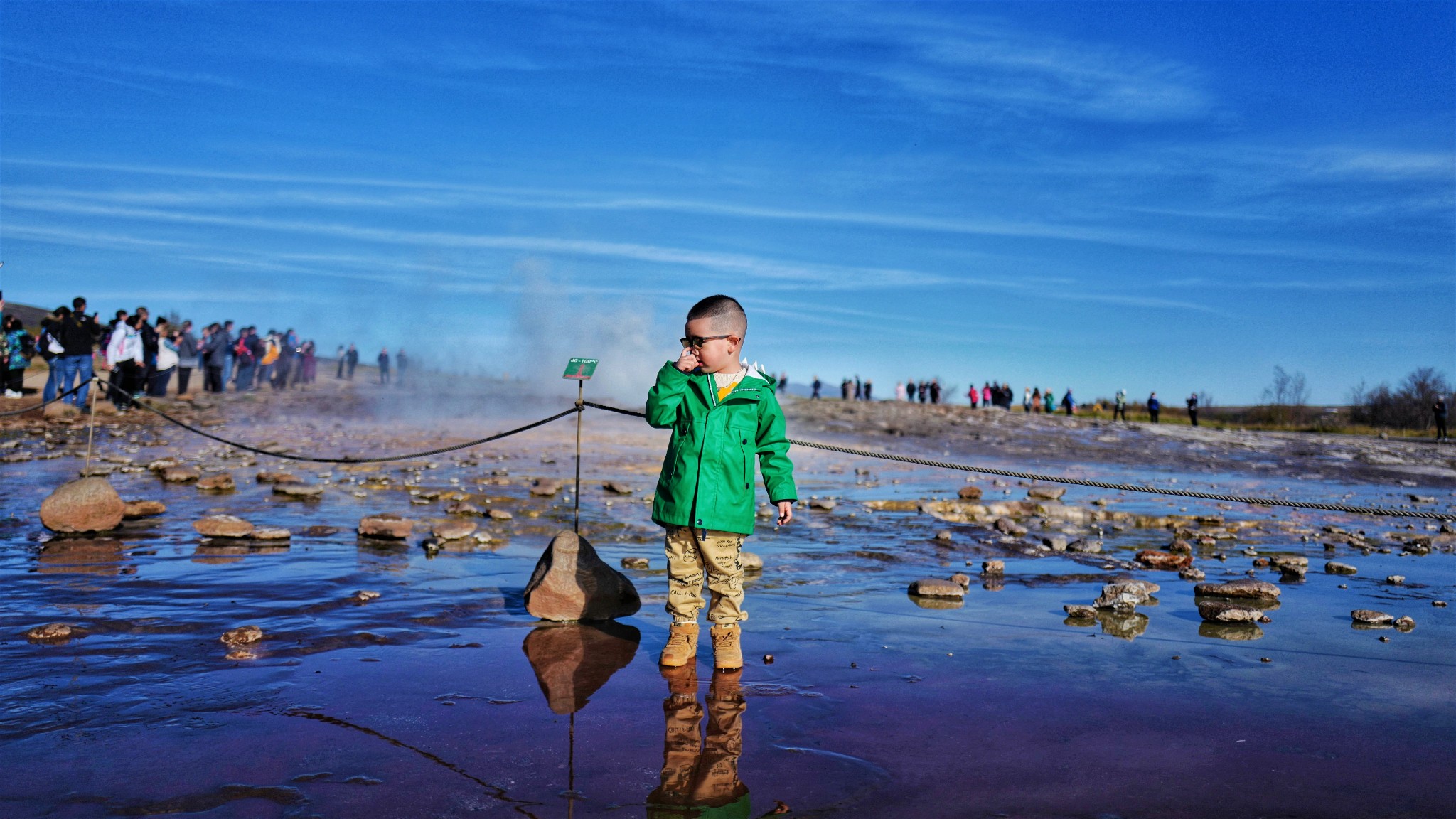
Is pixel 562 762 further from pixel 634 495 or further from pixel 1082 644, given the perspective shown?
pixel 634 495

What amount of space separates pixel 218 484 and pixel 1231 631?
1112 centimetres

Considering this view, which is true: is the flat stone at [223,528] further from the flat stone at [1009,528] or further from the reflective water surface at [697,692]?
the flat stone at [1009,528]

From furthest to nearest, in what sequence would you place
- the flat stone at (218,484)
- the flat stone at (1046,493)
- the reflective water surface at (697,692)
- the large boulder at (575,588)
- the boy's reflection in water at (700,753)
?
the flat stone at (1046,493), the flat stone at (218,484), the large boulder at (575,588), the reflective water surface at (697,692), the boy's reflection in water at (700,753)

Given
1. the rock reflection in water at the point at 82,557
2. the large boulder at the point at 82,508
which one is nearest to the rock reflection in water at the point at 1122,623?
the rock reflection in water at the point at 82,557

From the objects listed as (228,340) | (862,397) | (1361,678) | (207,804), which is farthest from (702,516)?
(862,397)

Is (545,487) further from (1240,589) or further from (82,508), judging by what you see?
(1240,589)

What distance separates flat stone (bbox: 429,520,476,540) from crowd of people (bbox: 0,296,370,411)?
194 inches

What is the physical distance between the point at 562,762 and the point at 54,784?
65.8 inches

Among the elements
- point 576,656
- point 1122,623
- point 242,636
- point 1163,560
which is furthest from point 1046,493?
point 242,636

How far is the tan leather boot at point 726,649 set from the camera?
4742 mm

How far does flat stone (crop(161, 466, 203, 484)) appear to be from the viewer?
1235 cm

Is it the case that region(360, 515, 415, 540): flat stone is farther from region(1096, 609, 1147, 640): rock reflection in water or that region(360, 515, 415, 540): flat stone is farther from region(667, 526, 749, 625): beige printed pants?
region(1096, 609, 1147, 640): rock reflection in water

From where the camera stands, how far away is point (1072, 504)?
13.8 meters

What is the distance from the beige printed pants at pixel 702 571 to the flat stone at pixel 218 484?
9.04m
